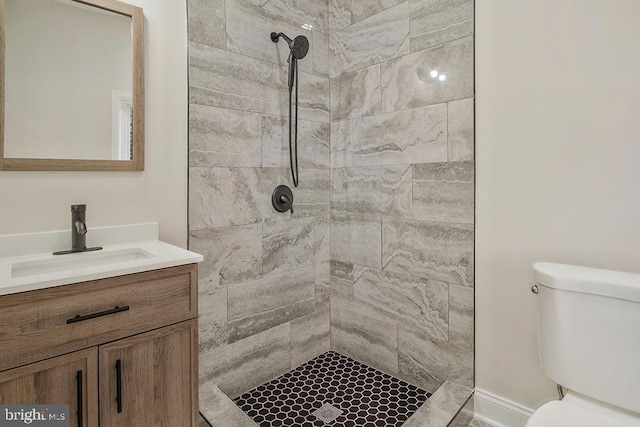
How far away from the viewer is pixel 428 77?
1898mm

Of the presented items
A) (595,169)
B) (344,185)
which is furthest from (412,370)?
(595,169)

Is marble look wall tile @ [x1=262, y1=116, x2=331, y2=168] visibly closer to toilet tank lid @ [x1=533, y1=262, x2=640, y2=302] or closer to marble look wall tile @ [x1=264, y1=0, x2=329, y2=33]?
marble look wall tile @ [x1=264, y1=0, x2=329, y2=33]

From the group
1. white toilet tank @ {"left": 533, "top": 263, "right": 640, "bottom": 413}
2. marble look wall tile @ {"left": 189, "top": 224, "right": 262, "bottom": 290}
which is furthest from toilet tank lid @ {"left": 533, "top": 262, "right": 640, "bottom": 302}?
marble look wall tile @ {"left": 189, "top": 224, "right": 262, "bottom": 290}

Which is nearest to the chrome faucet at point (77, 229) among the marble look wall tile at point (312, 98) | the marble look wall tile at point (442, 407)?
the marble look wall tile at point (312, 98)

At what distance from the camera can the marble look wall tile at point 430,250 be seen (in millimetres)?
1808

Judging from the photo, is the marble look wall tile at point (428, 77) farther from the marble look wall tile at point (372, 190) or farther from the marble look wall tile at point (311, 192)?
the marble look wall tile at point (311, 192)

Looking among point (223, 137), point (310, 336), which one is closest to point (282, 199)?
point (223, 137)

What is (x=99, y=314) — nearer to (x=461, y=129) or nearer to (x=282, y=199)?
(x=282, y=199)

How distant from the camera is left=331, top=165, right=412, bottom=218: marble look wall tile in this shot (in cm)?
204

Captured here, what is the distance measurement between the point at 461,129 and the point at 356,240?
0.91 meters

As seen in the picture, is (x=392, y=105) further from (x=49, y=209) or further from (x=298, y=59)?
(x=49, y=209)

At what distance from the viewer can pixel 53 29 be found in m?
1.41
